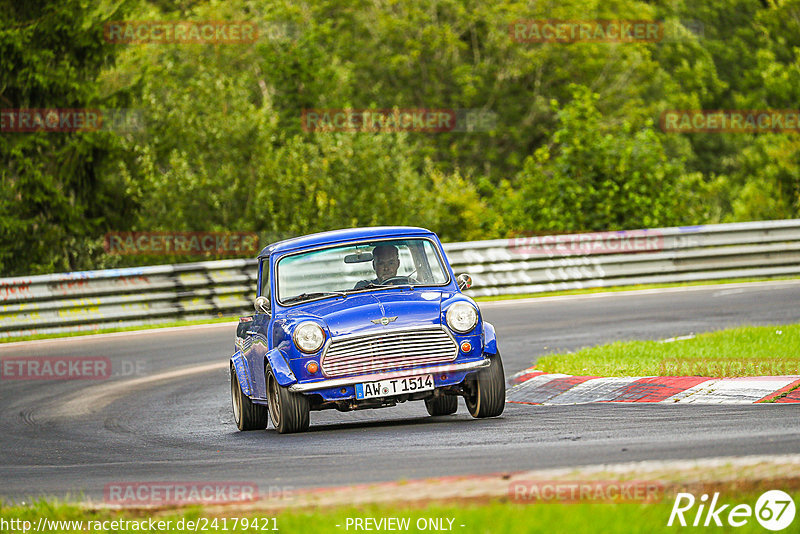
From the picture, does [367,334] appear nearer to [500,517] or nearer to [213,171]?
[500,517]

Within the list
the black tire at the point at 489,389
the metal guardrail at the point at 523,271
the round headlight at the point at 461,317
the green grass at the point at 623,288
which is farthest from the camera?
the green grass at the point at 623,288

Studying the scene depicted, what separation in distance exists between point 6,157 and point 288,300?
56.8 ft

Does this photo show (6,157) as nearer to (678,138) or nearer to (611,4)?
(611,4)

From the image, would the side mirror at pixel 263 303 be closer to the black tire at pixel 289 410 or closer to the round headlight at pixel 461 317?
the black tire at pixel 289 410

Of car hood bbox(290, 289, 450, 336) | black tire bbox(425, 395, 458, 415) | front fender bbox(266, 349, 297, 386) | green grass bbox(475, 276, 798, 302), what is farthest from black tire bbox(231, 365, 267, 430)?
green grass bbox(475, 276, 798, 302)

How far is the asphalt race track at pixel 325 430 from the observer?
6.87m

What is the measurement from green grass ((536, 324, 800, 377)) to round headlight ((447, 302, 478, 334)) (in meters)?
2.53

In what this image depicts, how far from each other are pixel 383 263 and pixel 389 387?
1.50 m

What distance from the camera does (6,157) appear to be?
25.4 meters

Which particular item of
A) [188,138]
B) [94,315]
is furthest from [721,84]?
[94,315]

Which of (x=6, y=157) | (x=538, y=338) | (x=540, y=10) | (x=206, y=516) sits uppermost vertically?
(x=540, y=10)

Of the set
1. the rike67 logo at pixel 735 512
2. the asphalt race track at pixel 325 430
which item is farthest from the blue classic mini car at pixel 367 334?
the rike67 logo at pixel 735 512

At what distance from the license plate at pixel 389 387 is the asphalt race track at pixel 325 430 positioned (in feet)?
1.05

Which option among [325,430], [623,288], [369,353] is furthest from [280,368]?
[623,288]
